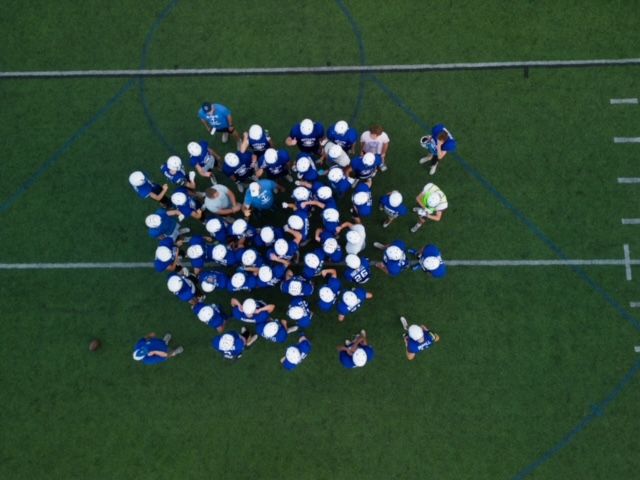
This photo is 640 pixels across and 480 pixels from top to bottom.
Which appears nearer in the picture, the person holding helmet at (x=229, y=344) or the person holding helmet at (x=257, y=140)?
the person holding helmet at (x=229, y=344)

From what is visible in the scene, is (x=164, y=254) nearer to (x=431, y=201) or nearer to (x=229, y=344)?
(x=229, y=344)

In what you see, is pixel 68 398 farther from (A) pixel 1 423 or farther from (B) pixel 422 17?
(B) pixel 422 17

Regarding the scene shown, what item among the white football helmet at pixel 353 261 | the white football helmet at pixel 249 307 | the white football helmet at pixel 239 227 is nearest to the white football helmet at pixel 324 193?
the white football helmet at pixel 353 261

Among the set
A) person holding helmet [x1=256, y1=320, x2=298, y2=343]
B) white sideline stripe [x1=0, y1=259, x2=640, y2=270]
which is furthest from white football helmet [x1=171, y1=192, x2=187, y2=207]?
person holding helmet [x1=256, y1=320, x2=298, y2=343]

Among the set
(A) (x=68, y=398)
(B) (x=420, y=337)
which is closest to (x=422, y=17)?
(B) (x=420, y=337)

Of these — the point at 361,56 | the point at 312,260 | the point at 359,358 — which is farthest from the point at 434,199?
the point at 361,56

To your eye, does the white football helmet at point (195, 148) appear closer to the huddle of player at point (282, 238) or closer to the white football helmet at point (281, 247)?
the huddle of player at point (282, 238)
